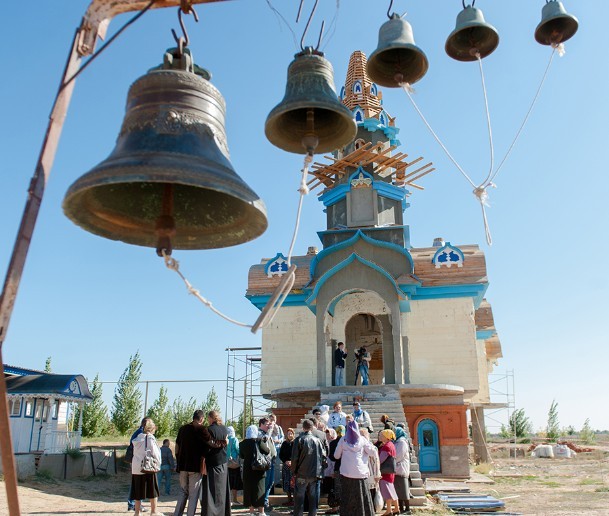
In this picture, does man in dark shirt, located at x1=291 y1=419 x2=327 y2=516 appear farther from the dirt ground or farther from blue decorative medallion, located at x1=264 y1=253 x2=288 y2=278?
blue decorative medallion, located at x1=264 y1=253 x2=288 y2=278

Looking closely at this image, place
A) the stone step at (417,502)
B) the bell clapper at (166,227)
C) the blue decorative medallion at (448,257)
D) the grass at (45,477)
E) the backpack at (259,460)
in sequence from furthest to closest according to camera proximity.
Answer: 1. the blue decorative medallion at (448,257)
2. the grass at (45,477)
3. the stone step at (417,502)
4. the backpack at (259,460)
5. the bell clapper at (166,227)

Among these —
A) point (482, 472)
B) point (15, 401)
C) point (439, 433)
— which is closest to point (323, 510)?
point (439, 433)

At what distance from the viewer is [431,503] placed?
38.6 ft

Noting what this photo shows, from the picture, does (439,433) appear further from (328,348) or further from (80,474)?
(80,474)

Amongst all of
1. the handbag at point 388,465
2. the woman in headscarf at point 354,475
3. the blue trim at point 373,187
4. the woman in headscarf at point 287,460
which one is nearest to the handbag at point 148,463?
the woman in headscarf at point 287,460

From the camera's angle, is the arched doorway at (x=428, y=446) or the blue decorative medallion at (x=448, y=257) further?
the blue decorative medallion at (x=448, y=257)

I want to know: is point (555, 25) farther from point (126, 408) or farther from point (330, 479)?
point (126, 408)

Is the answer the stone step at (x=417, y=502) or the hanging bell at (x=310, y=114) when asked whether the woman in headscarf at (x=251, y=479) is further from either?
the hanging bell at (x=310, y=114)

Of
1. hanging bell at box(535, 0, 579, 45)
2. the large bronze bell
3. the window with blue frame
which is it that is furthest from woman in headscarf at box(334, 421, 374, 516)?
the window with blue frame

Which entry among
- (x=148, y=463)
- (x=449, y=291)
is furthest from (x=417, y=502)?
(x=449, y=291)

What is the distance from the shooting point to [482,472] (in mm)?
19797

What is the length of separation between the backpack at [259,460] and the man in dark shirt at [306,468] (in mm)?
811

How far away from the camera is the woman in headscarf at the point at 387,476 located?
9.88 metres

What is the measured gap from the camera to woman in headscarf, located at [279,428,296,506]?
11.0m
